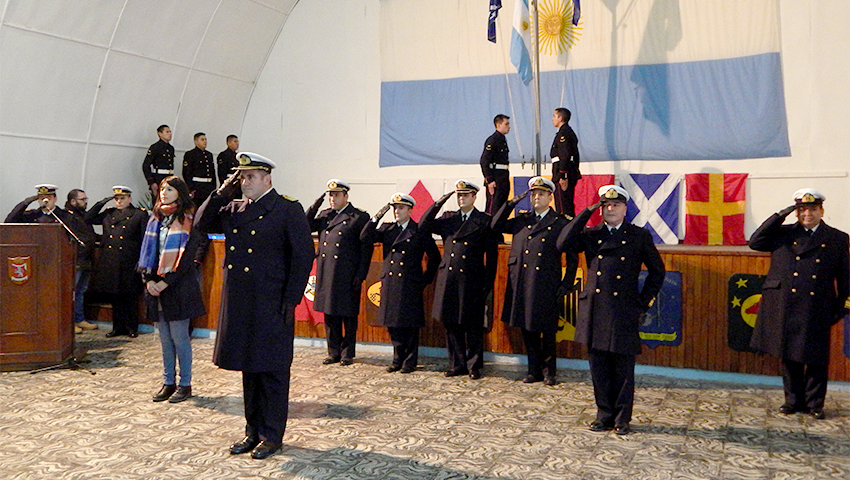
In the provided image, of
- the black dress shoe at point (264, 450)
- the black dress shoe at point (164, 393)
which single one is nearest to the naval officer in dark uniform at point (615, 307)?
the black dress shoe at point (264, 450)

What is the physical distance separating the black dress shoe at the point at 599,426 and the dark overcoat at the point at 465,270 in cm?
192

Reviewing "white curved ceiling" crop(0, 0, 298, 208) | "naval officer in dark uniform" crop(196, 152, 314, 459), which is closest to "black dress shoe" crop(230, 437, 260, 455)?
"naval officer in dark uniform" crop(196, 152, 314, 459)

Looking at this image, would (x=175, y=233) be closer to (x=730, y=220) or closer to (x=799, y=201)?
(x=799, y=201)

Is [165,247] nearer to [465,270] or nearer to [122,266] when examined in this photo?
[465,270]

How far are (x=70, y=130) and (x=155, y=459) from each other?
26.4ft

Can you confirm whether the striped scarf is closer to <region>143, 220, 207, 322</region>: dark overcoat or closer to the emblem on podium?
<region>143, 220, 207, 322</region>: dark overcoat

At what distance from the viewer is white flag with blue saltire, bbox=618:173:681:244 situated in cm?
1078

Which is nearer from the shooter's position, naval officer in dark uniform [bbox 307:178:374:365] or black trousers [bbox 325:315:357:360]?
naval officer in dark uniform [bbox 307:178:374:365]

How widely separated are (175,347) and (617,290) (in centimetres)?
334

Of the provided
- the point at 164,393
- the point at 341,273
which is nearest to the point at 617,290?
the point at 341,273

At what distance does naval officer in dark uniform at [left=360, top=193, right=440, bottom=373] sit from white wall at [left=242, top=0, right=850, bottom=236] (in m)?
4.68

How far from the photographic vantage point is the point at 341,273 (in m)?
7.22

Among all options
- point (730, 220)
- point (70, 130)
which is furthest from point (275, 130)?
point (730, 220)

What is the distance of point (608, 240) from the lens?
5195 millimetres
